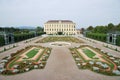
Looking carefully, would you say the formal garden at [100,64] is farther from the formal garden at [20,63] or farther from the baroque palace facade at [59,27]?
the baroque palace facade at [59,27]

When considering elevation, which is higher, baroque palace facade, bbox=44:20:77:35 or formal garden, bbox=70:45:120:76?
baroque palace facade, bbox=44:20:77:35

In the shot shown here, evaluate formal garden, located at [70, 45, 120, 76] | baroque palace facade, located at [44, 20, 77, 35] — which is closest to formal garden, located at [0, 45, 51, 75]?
formal garden, located at [70, 45, 120, 76]

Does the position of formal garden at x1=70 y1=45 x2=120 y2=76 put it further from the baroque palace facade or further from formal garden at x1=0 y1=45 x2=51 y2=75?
the baroque palace facade

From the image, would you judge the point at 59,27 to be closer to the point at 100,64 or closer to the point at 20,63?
the point at 20,63

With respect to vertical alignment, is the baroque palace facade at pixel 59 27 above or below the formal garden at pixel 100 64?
above

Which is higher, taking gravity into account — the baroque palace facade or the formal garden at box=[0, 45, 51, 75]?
the baroque palace facade

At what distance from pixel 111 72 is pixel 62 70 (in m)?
4.72

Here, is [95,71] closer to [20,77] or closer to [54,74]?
[54,74]

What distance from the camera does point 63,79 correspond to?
31.3 ft

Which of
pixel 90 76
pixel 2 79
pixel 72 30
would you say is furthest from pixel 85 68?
pixel 72 30

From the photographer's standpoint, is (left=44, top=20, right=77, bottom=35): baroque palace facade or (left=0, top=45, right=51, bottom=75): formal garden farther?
(left=44, top=20, right=77, bottom=35): baroque palace facade

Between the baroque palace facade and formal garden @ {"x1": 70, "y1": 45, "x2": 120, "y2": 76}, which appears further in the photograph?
the baroque palace facade

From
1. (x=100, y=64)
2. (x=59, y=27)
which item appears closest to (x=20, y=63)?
(x=100, y=64)

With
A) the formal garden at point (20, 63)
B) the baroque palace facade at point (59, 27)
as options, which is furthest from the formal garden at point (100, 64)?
the baroque palace facade at point (59, 27)
